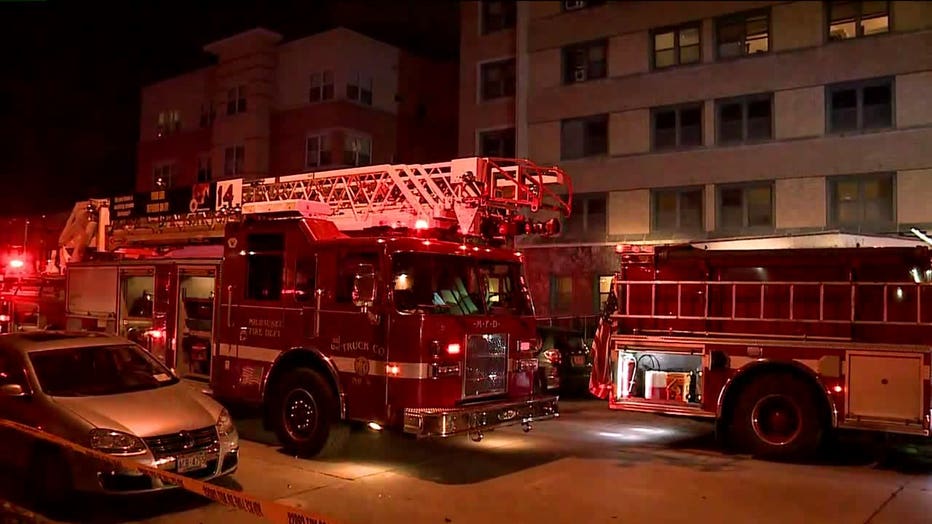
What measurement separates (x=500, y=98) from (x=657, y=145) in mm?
6017

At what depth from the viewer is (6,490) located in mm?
7215

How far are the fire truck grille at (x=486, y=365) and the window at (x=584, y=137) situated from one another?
17340 millimetres

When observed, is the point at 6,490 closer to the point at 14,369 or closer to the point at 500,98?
the point at 14,369

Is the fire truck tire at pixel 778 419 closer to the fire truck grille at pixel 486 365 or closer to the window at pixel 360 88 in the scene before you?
the fire truck grille at pixel 486 365

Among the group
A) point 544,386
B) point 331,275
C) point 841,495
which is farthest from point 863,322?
point 331,275

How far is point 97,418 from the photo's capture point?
6.53 metres

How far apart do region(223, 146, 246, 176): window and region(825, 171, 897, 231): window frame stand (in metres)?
20.8

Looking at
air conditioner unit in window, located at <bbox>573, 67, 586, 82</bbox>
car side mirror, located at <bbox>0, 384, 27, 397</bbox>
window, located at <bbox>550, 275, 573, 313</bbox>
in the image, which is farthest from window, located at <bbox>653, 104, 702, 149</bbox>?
car side mirror, located at <bbox>0, 384, 27, 397</bbox>

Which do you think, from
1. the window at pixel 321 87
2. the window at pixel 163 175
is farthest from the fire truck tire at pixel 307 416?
the window at pixel 163 175

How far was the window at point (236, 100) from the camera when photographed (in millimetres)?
31469

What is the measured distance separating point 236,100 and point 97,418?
1066 inches

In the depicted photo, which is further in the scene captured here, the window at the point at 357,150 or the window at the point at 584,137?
the window at the point at 357,150

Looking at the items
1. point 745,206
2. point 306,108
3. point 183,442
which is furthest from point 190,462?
point 306,108

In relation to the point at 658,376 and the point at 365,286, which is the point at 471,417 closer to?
the point at 365,286
